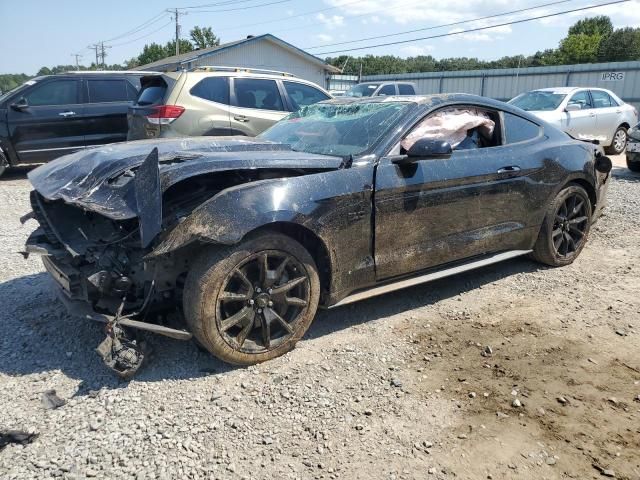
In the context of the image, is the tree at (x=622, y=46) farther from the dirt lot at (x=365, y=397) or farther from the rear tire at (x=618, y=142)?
the dirt lot at (x=365, y=397)

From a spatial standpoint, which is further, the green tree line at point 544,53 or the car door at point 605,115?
the green tree line at point 544,53

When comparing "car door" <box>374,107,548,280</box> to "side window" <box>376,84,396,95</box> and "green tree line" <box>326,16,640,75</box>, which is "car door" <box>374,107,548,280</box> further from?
"green tree line" <box>326,16,640,75</box>

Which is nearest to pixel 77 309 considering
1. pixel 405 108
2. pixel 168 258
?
pixel 168 258

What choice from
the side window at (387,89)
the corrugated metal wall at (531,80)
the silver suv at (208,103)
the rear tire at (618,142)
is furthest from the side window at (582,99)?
the corrugated metal wall at (531,80)

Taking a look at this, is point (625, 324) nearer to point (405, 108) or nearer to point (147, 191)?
point (405, 108)

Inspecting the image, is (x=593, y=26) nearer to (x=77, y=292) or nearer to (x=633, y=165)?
(x=633, y=165)

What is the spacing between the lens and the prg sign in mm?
22688

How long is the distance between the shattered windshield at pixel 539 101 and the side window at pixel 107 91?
331 inches

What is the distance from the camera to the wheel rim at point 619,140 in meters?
13.8

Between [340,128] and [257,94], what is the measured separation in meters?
4.62

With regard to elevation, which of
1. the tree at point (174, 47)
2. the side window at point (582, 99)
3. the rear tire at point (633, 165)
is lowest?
the rear tire at point (633, 165)

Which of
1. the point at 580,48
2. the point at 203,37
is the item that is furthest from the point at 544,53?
the point at 203,37

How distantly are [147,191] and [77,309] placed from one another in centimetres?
88

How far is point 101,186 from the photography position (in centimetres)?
331
